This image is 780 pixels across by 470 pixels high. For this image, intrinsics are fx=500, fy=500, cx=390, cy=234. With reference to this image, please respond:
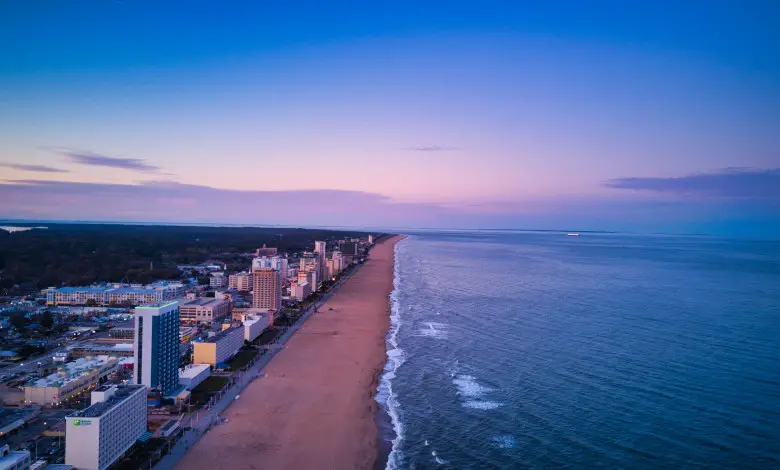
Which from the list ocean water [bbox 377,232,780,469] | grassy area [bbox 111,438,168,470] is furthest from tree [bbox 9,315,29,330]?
ocean water [bbox 377,232,780,469]

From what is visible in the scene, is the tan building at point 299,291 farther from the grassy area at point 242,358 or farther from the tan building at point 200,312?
the grassy area at point 242,358

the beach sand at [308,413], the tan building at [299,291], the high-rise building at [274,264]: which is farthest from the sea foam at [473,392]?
the high-rise building at [274,264]

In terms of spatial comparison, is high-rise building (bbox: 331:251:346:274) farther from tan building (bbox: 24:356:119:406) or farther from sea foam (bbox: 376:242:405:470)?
tan building (bbox: 24:356:119:406)

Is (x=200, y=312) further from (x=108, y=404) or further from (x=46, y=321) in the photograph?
(x=108, y=404)

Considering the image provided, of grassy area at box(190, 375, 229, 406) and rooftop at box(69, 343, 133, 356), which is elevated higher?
rooftop at box(69, 343, 133, 356)

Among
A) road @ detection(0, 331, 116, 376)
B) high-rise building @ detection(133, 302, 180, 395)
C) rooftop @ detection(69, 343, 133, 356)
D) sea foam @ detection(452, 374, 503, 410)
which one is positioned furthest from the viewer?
rooftop @ detection(69, 343, 133, 356)

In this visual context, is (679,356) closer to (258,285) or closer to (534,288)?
(534,288)

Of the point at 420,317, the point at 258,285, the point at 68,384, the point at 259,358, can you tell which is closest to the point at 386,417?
the point at 259,358

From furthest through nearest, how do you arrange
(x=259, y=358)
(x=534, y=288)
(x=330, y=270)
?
(x=330, y=270) < (x=534, y=288) < (x=259, y=358)

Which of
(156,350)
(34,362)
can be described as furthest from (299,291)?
(156,350)
